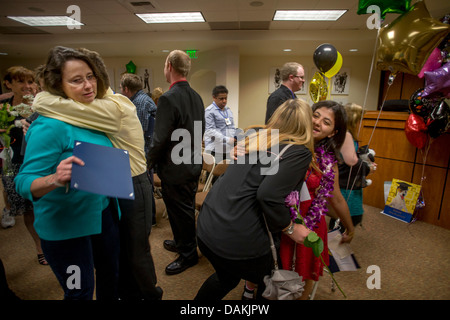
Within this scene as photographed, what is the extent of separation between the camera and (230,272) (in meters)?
1.21

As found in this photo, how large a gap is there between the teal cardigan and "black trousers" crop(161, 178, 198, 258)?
982 mm

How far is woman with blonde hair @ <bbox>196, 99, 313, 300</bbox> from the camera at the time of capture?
108 cm

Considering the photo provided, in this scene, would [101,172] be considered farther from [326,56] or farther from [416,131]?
[416,131]

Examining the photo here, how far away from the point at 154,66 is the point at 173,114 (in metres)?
6.68

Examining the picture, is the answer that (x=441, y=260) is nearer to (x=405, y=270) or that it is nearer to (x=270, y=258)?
(x=405, y=270)

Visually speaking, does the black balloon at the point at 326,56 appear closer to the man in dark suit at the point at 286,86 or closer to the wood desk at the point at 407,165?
the man in dark suit at the point at 286,86

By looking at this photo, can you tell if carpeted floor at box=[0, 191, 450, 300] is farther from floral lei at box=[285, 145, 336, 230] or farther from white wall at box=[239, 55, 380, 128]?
white wall at box=[239, 55, 380, 128]

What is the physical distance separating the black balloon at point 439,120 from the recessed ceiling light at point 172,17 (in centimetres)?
393

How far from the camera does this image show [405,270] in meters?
2.22

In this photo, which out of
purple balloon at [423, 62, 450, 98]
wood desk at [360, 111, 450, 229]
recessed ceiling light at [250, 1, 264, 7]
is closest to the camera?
purple balloon at [423, 62, 450, 98]

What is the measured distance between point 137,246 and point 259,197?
2.42ft

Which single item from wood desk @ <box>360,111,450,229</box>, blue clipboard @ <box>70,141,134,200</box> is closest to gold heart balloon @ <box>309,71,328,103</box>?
wood desk @ <box>360,111,450,229</box>

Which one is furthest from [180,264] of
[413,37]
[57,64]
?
[413,37]

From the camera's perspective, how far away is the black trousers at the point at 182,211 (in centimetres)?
202
